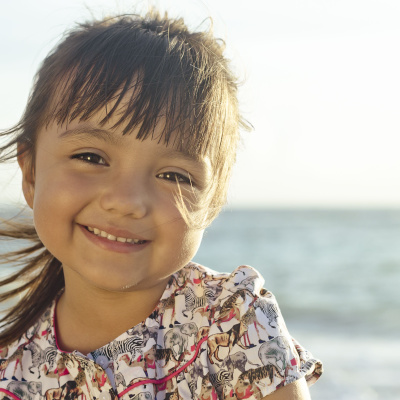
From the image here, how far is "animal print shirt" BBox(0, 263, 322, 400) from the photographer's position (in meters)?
2.03

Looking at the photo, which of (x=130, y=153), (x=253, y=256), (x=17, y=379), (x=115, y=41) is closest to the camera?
(x=130, y=153)

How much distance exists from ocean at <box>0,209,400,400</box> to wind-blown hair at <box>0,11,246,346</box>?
636mm

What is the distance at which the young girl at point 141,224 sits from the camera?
6.61 ft

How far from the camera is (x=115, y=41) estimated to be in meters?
2.18

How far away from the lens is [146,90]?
2.04 metres

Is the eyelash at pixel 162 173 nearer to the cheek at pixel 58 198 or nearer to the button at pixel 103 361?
the cheek at pixel 58 198

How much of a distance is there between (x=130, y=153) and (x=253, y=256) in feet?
44.4

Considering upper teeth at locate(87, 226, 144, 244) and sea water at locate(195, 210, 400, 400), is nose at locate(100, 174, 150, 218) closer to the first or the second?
upper teeth at locate(87, 226, 144, 244)

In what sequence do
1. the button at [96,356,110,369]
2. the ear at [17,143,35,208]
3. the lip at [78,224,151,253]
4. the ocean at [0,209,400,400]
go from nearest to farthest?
the lip at [78,224,151,253] → the button at [96,356,110,369] → the ear at [17,143,35,208] → the ocean at [0,209,400,400]

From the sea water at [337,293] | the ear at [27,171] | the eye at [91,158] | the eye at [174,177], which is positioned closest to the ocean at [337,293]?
the sea water at [337,293]

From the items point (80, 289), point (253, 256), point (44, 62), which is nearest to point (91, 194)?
point (80, 289)

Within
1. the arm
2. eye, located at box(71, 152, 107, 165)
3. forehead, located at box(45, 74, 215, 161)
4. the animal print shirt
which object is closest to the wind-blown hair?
forehead, located at box(45, 74, 215, 161)

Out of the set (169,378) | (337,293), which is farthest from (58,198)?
(337,293)

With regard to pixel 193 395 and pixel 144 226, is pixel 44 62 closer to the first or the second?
pixel 144 226
